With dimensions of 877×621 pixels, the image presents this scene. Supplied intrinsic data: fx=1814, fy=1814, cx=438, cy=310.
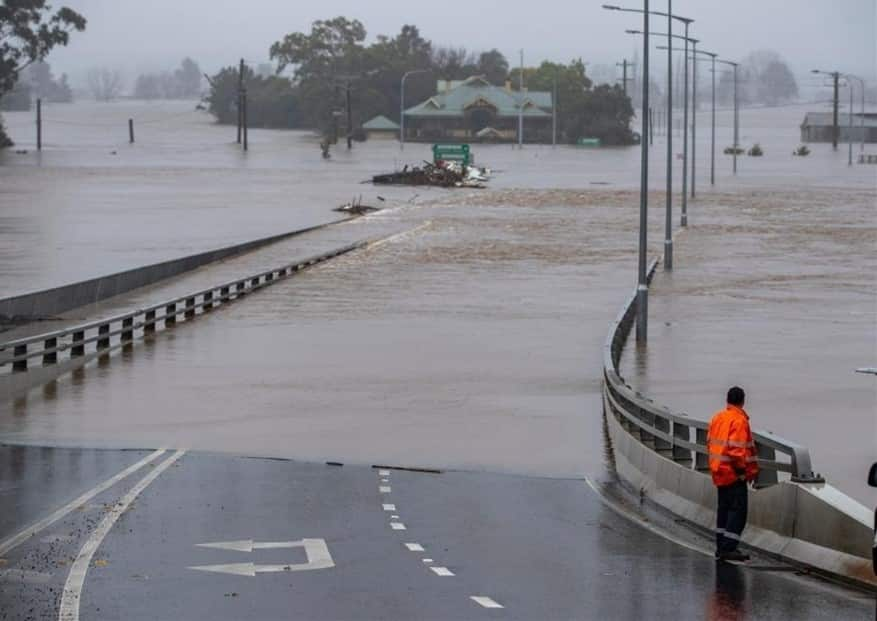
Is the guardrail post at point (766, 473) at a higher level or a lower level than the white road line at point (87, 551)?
higher

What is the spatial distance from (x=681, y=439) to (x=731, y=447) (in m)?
5.15

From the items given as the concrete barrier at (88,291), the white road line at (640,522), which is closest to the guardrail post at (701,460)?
the white road line at (640,522)

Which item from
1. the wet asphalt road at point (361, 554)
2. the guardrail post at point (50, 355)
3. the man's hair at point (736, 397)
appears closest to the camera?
the wet asphalt road at point (361, 554)

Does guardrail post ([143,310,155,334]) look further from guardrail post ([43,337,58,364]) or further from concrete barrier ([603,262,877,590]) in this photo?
concrete barrier ([603,262,877,590])

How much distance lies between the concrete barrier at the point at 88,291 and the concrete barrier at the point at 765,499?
2190cm

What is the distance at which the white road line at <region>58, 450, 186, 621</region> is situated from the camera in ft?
47.9

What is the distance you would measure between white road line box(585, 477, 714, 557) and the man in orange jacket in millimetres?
1062

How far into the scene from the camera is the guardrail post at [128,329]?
41.0 m

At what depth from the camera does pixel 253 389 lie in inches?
1337

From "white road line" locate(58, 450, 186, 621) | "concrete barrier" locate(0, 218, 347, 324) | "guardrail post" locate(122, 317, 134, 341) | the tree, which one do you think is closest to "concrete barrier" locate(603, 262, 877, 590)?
"white road line" locate(58, 450, 186, 621)

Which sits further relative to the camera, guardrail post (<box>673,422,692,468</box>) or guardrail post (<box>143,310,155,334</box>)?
guardrail post (<box>143,310,155,334</box>)

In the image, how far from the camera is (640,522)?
20.8m

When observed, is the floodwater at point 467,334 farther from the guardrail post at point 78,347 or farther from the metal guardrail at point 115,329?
the guardrail post at point 78,347

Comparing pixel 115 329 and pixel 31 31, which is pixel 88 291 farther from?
pixel 31 31
